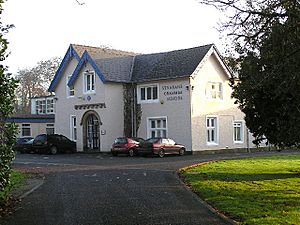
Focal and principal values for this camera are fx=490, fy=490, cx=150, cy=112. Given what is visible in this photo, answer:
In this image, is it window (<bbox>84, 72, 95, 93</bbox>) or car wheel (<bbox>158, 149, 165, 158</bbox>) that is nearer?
car wheel (<bbox>158, 149, 165, 158</bbox>)

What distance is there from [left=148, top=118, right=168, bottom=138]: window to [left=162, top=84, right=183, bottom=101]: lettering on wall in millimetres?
1881

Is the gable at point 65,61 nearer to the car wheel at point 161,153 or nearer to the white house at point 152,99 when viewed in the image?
the white house at point 152,99

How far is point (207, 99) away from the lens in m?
38.7

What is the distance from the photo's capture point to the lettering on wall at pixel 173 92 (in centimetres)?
3741

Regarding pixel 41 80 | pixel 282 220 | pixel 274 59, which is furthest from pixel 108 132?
pixel 41 80

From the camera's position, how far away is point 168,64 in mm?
39719

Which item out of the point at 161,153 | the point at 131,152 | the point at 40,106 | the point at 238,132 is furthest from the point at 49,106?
the point at 161,153

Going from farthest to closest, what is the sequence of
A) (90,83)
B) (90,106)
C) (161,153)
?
(90,83) < (90,106) < (161,153)

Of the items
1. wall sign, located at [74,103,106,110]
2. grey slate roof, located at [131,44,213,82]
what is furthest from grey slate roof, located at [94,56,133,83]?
wall sign, located at [74,103,106,110]

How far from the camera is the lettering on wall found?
37406mm

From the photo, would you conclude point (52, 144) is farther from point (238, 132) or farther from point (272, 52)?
point (272, 52)

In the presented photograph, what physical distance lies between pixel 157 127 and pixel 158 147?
5241 mm

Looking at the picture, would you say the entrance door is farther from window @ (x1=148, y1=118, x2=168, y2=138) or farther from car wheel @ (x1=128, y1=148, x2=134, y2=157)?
car wheel @ (x1=128, y1=148, x2=134, y2=157)

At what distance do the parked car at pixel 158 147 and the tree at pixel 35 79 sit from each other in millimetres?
47801
